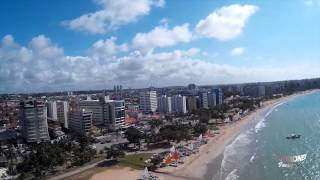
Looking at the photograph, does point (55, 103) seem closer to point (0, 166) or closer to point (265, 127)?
point (0, 166)

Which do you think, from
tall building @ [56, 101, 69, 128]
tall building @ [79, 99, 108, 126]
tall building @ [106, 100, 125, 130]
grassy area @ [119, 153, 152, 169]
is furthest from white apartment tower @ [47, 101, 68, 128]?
grassy area @ [119, 153, 152, 169]

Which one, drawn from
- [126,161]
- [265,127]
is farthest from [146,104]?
[126,161]

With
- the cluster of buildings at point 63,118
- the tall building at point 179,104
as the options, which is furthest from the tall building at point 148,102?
the cluster of buildings at point 63,118

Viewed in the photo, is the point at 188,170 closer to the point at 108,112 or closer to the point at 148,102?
the point at 108,112

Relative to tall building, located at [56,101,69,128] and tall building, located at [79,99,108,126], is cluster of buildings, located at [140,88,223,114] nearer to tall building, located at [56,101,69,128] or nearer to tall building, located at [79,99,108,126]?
tall building, located at [79,99,108,126]

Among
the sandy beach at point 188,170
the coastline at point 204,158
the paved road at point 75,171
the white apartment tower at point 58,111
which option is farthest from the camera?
the white apartment tower at point 58,111

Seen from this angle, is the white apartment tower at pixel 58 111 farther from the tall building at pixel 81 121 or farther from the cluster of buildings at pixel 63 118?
the tall building at pixel 81 121
